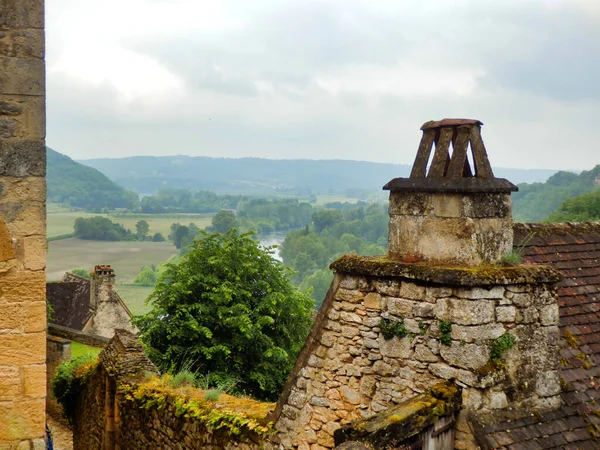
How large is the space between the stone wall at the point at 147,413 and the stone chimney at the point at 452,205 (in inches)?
110

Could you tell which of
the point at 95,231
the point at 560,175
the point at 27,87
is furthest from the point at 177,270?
the point at 95,231

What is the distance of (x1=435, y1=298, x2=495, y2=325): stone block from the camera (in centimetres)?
615

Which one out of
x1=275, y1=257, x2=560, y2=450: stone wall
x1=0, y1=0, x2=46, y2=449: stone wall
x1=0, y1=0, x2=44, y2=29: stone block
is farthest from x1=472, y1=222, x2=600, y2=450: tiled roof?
x1=0, y1=0, x2=44, y2=29: stone block

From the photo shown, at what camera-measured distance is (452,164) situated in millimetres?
6820

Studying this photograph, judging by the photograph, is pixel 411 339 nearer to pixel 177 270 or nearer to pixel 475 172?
pixel 475 172

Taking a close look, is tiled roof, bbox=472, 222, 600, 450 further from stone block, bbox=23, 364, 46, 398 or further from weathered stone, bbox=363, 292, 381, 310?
stone block, bbox=23, 364, 46, 398

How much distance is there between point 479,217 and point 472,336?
47.4 inches

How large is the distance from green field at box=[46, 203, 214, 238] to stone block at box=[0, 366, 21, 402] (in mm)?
104759

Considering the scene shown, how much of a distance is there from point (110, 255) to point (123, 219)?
4777 centimetres

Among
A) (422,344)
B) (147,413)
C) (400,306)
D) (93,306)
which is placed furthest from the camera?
(93,306)

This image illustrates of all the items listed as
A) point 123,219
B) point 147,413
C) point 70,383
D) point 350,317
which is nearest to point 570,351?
point 350,317

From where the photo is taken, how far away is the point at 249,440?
7965 mm

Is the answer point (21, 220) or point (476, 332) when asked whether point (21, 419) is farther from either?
point (476, 332)

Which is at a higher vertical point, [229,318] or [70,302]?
[229,318]
